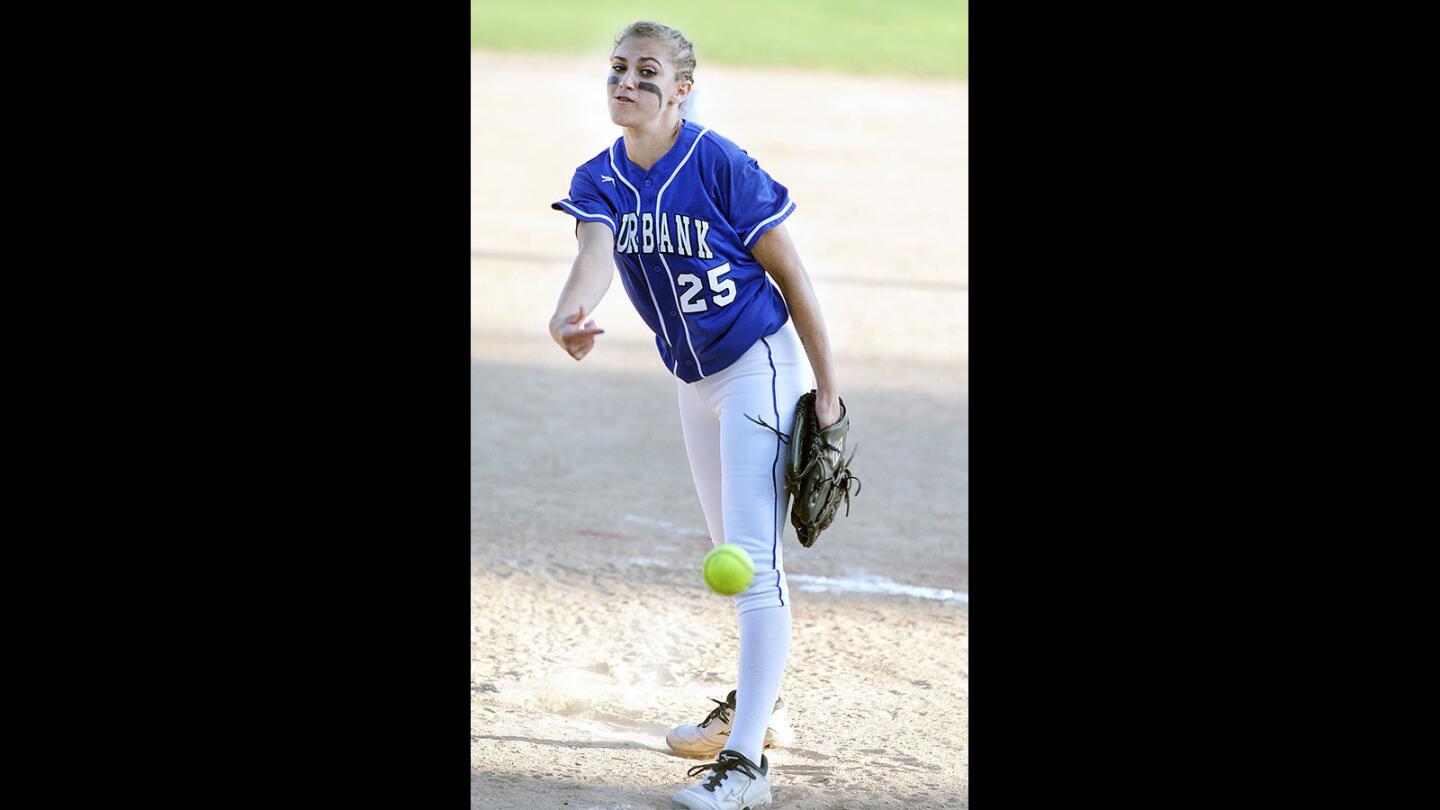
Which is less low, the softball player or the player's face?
the player's face

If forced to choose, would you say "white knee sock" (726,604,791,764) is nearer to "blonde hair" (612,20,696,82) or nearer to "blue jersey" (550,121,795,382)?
"blue jersey" (550,121,795,382)

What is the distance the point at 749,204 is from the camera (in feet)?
11.1

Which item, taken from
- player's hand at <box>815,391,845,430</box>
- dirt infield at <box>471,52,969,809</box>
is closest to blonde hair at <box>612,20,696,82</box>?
player's hand at <box>815,391,845,430</box>

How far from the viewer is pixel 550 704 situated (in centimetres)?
412

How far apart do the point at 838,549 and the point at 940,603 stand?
27.1 inches

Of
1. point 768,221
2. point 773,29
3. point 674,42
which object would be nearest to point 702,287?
point 768,221

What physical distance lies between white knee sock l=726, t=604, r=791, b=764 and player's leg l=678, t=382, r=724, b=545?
34 centimetres

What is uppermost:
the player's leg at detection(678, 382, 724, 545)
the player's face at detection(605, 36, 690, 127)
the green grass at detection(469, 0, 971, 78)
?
the green grass at detection(469, 0, 971, 78)

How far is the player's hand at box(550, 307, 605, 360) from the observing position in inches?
122

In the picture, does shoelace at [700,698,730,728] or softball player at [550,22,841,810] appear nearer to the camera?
softball player at [550,22,841,810]

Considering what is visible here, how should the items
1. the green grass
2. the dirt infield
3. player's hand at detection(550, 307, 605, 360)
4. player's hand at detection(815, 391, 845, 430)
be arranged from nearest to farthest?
player's hand at detection(550, 307, 605, 360) < player's hand at detection(815, 391, 845, 430) < the dirt infield < the green grass

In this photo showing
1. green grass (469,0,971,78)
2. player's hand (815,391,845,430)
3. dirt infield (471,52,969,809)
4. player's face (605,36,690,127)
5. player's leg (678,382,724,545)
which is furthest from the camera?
green grass (469,0,971,78)

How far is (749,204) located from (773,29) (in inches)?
687

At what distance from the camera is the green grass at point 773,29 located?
61.3 ft
